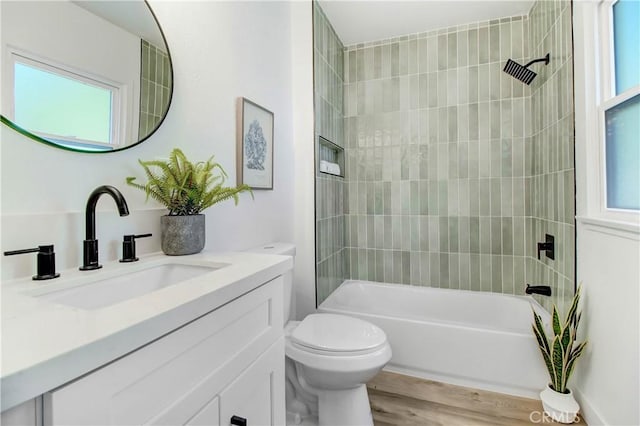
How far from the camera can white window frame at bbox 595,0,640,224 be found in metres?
1.43

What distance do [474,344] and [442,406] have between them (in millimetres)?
400

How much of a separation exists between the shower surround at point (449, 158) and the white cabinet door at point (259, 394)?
129 cm

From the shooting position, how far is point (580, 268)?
162 centimetres

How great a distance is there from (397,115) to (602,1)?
1425 millimetres

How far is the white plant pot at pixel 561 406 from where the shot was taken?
1.53 metres

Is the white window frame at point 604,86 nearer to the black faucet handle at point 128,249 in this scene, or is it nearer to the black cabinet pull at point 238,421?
the black cabinet pull at point 238,421

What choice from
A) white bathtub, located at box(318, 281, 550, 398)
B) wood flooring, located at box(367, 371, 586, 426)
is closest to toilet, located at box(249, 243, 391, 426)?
wood flooring, located at box(367, 371, 586, 426)

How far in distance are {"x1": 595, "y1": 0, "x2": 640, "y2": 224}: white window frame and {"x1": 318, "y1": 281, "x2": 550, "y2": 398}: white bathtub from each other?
81 centimetres

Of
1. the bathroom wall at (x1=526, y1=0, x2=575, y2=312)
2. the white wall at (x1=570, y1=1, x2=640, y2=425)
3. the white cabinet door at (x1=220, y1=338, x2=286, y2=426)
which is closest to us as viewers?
the white cabinet door at (x1=220, y1=338, x2=286, y2=426)

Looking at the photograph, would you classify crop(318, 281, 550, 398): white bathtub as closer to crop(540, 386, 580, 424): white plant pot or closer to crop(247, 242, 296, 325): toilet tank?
crop(540, 386, 580, 424): white plant pot

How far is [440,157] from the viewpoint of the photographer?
2617 millimetres

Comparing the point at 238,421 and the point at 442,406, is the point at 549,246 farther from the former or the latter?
the point at 238,421

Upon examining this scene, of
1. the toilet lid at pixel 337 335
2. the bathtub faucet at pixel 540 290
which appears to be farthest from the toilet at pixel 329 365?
the bathtub faucet at pixel 540 290

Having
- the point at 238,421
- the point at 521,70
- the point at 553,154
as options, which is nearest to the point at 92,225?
the point at 238,421
